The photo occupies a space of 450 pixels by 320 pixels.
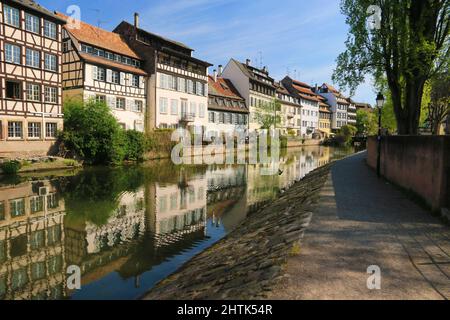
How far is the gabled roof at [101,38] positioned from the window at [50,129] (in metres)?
9.07

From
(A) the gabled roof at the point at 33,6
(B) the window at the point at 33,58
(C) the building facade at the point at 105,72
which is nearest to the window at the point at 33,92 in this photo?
(B) the window at the point at 33,58

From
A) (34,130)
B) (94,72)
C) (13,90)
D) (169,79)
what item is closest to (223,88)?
(169,79)

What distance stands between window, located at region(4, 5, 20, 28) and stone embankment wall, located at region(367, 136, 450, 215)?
90.2ft

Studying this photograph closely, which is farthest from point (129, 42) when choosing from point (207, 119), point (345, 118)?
point (345, 118)

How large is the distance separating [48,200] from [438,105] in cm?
3758

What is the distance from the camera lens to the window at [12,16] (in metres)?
26.7

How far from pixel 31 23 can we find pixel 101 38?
10256 millimetres

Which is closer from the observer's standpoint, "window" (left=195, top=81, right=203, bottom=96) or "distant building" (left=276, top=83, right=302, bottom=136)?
"window" (left=195, top=81, right=203, bottom=96)

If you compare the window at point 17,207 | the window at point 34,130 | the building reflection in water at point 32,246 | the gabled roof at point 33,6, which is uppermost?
the gabled roof at point 33,6

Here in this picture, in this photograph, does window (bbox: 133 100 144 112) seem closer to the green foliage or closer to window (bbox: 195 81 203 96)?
the green foliage

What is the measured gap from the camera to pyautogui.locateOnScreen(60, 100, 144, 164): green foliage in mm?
30844

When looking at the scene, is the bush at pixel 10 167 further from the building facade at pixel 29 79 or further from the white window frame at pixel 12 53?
the white window frame at pixel 12 53

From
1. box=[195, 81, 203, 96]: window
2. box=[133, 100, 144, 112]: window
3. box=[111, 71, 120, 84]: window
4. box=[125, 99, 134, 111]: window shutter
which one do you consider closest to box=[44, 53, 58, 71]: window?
box=[111, 71, 120, 84]: window

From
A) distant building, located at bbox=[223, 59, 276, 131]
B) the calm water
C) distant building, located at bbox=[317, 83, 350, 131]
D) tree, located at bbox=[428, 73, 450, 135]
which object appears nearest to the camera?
the calm water
